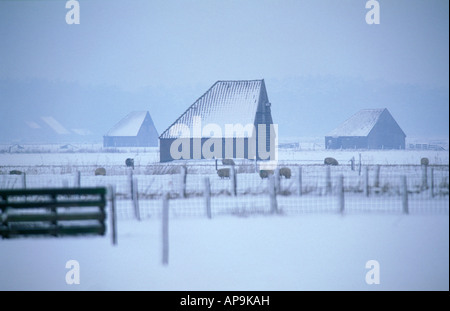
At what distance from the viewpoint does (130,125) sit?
5269 cm

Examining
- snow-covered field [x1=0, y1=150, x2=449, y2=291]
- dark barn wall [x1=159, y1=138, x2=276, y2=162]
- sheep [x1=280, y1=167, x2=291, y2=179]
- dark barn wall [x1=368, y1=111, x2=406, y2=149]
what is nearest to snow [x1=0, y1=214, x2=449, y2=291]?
snow-covered field [x1=0, y1=150, x2=449, y2=291]

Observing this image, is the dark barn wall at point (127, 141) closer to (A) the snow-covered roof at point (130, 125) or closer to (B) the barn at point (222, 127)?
(A) the snow-covered roof at point (130, 125)

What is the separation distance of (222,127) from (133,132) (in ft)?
84.5

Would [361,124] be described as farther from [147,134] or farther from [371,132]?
[147,134]

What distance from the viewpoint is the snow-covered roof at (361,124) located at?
147 ft

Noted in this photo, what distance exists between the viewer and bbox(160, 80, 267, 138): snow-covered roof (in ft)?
94.6

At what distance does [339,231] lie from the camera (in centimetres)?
961

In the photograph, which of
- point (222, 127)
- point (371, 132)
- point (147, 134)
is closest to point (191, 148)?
point (222, 127)

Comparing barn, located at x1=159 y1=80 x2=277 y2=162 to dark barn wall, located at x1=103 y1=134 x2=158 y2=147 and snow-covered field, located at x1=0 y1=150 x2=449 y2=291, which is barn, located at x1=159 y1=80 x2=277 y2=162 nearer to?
snow-covered field, located at x1=0 y1=150 x2=449 y2=291

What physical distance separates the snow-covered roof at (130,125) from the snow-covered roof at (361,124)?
20.1m

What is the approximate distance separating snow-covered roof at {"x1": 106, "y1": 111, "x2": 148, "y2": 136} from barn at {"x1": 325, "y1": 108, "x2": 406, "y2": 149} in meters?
20.4
